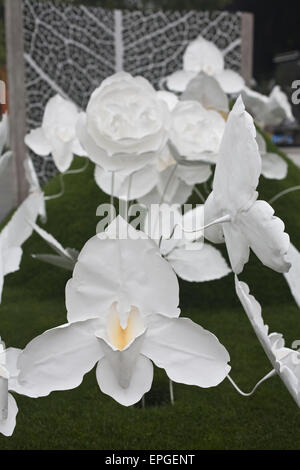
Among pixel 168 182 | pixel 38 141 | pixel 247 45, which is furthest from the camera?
pixel 247 45

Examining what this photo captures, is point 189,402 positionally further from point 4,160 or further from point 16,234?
point 4,160

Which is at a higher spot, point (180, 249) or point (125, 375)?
point (125, 375)

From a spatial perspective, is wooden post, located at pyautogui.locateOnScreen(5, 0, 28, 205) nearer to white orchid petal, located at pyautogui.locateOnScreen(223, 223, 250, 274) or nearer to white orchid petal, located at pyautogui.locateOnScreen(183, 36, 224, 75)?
white orchid petal, located at pyautogui.locateOnScreen(183, 36, 224, 75)

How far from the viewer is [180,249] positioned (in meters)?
0.72

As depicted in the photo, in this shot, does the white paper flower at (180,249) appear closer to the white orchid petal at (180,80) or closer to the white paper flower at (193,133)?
the white paper flower at (193,133)

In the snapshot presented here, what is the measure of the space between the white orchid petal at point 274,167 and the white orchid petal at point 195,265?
0.15 metres

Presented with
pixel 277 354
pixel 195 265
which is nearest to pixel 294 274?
pixel 277 354

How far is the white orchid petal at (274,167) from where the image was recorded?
0.78 meters

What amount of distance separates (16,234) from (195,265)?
24 centimetres

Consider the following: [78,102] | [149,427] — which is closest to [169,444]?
[149,427]

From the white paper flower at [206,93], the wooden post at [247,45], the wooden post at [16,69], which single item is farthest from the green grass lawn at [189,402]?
the wooden post at [247,45]

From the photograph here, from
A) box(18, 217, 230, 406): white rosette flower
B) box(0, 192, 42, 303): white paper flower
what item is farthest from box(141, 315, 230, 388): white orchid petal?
box(0, 192, 42, 303): white paper flower

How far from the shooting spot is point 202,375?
0.36 metres

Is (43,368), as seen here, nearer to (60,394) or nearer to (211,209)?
(211,209)
